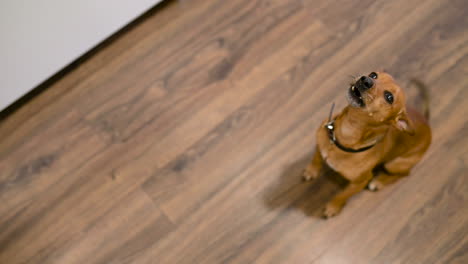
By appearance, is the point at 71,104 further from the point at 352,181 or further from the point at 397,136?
the point at 397,136

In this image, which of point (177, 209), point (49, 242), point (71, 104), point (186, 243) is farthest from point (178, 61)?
point (49, 242)

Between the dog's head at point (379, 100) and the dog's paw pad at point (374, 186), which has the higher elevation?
the dog's head at point (379, 100)

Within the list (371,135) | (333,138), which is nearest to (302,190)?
(333,138)

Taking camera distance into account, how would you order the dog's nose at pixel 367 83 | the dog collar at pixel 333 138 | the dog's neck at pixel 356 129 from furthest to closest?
the dog collar at pixel 333 138
the dog's neck at pixel 356 129
the dog's nose at pixel 367 83

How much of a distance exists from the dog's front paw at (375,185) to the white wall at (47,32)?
134 centimetres

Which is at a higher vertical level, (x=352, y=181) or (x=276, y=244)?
(x=352, y=181)

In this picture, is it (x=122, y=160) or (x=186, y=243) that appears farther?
(x=122, y=160)

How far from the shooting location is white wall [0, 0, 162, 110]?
171cm

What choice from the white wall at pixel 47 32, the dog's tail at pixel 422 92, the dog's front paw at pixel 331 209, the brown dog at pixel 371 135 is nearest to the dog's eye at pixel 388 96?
the brown dog at pixel 371 135

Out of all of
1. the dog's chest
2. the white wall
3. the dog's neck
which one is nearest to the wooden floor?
the white wall

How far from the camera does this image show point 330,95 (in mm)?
2104

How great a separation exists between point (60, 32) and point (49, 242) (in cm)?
90

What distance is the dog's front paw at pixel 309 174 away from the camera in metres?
1.95

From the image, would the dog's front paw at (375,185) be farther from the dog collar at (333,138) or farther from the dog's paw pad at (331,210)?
the dog collar at (333,138)
